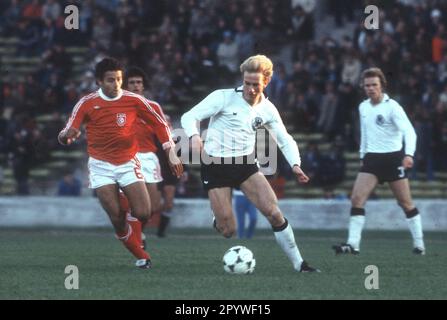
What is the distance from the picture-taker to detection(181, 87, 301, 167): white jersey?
13305mm

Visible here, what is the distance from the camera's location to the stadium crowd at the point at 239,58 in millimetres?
26594

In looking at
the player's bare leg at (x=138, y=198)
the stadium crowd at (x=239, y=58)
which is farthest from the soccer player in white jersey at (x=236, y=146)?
the stadium crowd at (x=239, y=58)

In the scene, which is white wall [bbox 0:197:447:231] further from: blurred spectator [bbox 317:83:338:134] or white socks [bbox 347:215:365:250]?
white socks [bbox 347:215:365:250]

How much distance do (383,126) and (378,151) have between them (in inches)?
12.8

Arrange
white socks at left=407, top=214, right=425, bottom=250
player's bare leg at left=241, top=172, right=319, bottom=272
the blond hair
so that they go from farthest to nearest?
white socks at left=407, top=214, right=425, bottom=250
player's bare leg at left=241, top=172, right=319, bottom=272
the blond hair

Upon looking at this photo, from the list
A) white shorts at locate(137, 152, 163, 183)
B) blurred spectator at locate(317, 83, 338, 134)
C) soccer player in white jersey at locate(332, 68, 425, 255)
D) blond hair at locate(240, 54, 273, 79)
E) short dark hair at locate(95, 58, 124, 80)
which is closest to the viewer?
blond hair at locate(240, 54, 273, 79)

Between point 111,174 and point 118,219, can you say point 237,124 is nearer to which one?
point 111,174

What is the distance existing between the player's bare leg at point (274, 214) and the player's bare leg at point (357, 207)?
11.4 ft

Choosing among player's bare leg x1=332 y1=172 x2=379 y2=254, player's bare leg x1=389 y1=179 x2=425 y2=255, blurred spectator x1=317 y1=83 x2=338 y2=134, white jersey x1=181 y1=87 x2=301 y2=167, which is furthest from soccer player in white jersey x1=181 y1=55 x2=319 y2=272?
blurred spectator x1=317 y1=83 x2=338 y2=134

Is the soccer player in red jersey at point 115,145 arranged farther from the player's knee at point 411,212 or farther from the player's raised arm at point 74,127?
the player's knee at point 411,212

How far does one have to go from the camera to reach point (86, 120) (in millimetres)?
13812

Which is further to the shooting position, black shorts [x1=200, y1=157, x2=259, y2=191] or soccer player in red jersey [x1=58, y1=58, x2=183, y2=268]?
soccer player in red jersey [x1=58, y1=58, x2=183, y2=268]
